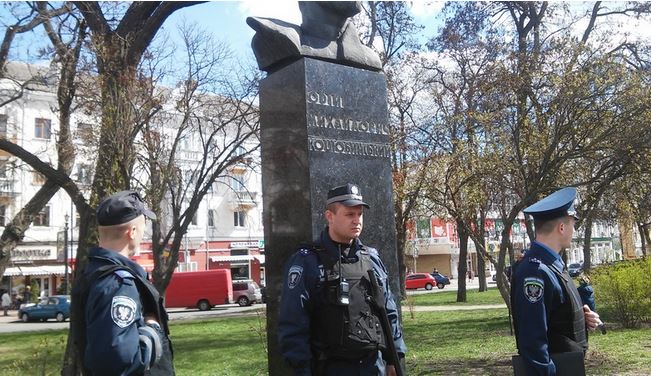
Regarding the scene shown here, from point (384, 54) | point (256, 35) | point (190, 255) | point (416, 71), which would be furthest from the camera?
point (190, 255)

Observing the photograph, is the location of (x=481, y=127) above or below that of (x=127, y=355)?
above

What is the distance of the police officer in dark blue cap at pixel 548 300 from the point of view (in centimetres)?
354

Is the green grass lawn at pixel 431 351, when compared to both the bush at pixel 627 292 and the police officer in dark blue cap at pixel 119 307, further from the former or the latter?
the police officer in dark blue cap at pixel 119 307

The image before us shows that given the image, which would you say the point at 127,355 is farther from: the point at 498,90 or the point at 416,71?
the point at 416,71

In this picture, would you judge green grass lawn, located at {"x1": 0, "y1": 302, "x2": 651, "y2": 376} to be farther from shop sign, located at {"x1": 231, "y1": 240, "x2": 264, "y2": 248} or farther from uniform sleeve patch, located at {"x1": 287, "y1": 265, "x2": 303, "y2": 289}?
shop sign, located at {"x1": 231, "y1": 240, "x2": 264, "y2": 248}

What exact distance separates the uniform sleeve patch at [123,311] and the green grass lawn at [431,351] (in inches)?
261

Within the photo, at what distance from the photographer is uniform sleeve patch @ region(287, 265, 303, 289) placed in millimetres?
3520

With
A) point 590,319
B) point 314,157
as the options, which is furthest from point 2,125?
point 590,319

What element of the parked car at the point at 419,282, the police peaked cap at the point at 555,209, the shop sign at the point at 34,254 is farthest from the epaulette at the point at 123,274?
the parked car at the point at 419,282

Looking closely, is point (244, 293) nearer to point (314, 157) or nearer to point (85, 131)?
point (85, 131)

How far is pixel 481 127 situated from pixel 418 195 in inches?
152

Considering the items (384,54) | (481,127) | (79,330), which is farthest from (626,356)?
(384,54)

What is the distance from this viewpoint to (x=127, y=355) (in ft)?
8.91

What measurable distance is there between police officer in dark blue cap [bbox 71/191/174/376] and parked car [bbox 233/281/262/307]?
36.7m
